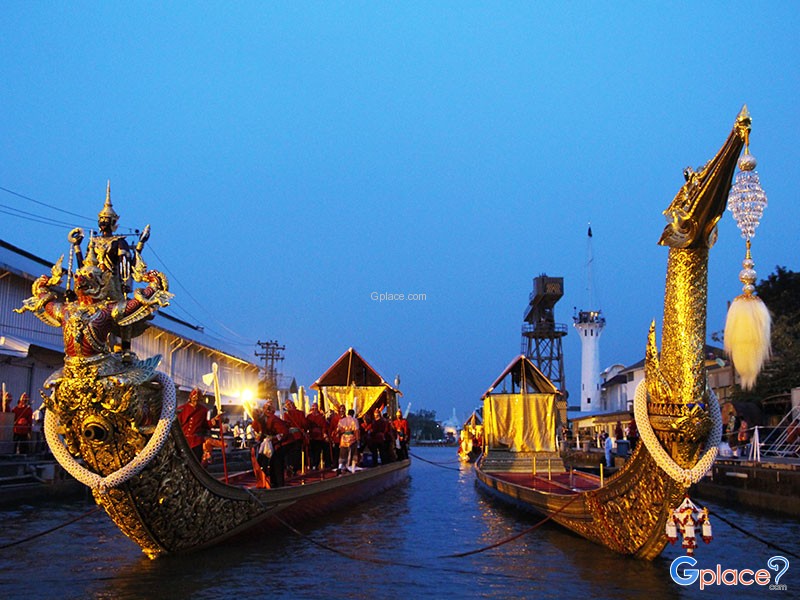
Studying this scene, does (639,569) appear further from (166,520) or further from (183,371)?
(183,371)

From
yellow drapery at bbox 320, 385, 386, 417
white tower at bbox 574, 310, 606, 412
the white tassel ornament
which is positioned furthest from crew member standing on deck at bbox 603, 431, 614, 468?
white tower at bbox 574, 310, 606, 412

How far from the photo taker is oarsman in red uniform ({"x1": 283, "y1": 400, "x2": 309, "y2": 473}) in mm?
12992

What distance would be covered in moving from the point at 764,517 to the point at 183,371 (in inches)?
1064

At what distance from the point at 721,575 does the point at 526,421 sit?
38.8 feet

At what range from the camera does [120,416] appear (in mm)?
7316

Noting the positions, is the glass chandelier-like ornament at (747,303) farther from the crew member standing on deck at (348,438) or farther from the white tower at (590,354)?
the white tower at (590,354)

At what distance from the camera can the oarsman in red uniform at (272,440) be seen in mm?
11203

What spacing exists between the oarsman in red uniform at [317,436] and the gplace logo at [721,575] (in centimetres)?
799

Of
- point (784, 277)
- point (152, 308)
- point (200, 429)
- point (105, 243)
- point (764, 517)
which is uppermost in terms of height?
point (784, 277)

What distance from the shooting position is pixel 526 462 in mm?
19016

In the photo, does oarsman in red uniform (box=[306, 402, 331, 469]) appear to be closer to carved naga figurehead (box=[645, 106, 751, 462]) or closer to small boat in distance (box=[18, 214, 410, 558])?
small boat in distance (box=[18, 214, 410, 558])

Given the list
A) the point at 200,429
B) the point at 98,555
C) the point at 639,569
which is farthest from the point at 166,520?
the point at 639,569

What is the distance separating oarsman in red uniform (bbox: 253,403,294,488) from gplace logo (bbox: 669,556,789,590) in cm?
579

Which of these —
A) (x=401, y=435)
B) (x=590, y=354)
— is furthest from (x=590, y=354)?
(x=401, y=435)
